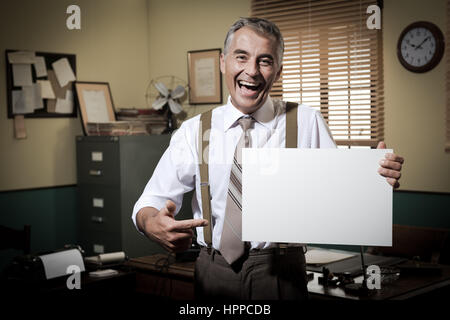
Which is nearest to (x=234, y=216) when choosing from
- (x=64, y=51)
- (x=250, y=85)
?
(x=250, y=85)

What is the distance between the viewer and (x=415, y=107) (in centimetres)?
338

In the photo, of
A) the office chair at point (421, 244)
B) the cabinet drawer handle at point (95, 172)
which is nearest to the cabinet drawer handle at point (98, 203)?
the cabinet drawer handle at point (95, 172)

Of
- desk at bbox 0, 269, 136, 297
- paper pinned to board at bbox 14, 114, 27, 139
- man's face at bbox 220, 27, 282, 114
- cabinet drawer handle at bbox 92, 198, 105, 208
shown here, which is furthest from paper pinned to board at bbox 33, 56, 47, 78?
man's face at bbox 220, 27, 282, 114

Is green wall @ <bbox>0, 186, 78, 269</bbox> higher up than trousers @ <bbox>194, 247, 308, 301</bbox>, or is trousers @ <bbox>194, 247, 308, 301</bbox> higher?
trousers @ <bbox>194, 247, 308, 301</bbox>

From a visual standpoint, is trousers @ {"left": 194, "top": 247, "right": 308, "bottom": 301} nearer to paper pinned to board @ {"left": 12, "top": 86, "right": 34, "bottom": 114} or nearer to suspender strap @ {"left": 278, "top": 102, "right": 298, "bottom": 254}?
suspender strap @ {"left": 278, "top": 102, "right": 298, "bottom": 254}

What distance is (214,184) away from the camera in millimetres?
1688

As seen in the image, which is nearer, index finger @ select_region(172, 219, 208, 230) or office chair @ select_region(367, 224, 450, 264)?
index finger @ select_region(172, 219, 208, 230)

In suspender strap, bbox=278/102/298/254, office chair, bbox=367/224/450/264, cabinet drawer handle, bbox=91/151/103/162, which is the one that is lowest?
office chair, bbox=367/224/450/264

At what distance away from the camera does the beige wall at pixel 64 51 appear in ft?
12.5

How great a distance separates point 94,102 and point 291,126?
287 centimetres

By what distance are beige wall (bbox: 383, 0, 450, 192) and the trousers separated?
1.95 metres

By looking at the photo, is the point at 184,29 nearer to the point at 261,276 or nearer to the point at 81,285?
the point at 81,285

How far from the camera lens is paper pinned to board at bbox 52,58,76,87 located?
404 centimetres
